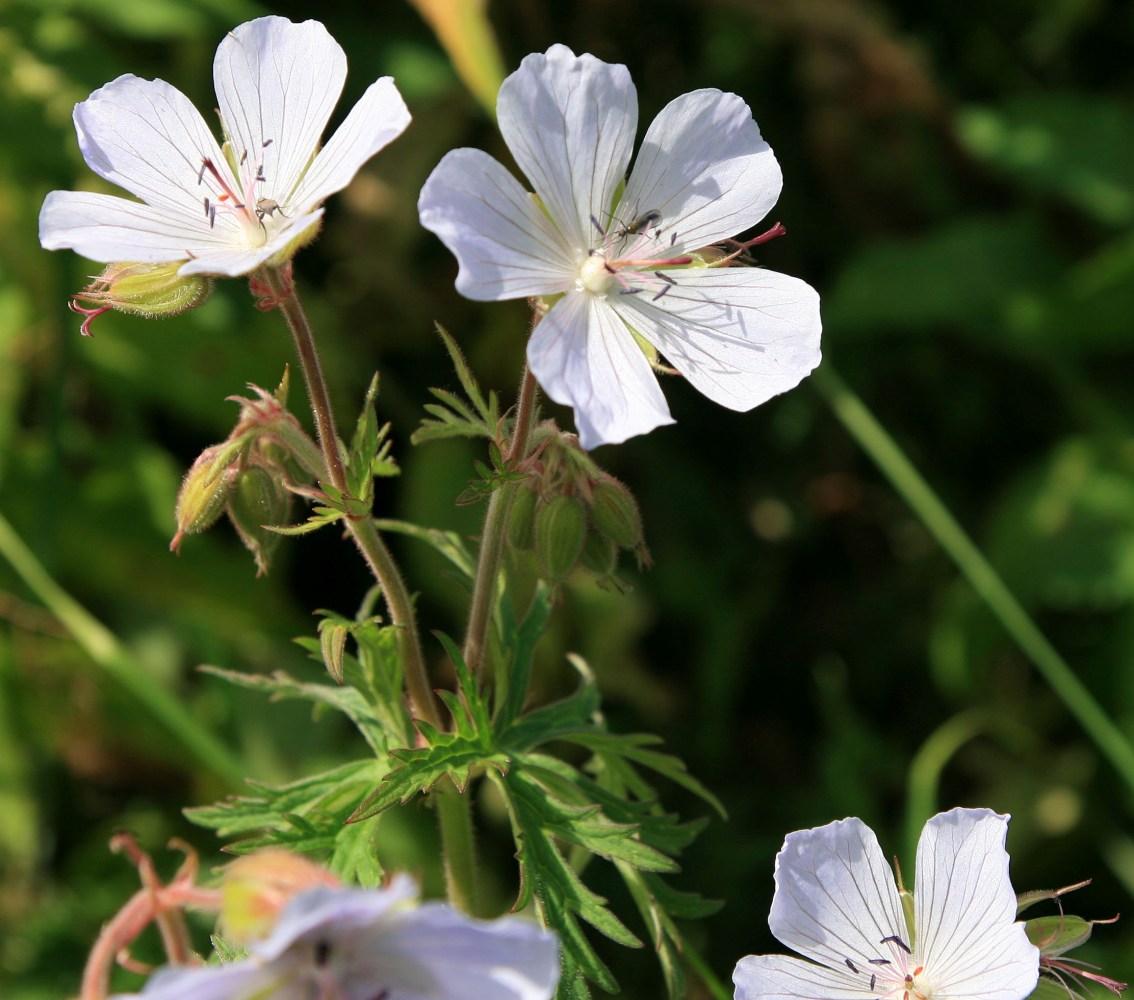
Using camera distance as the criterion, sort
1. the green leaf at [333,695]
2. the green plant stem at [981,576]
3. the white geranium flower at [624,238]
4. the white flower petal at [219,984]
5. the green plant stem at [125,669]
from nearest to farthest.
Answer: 1. the white flower petal at [219,984]
2. the white geranium flower at [624,238]
3. the green leaf at [333,695]
4. the green plant stem at [125,669]
5. the green plant stem at [981,576]

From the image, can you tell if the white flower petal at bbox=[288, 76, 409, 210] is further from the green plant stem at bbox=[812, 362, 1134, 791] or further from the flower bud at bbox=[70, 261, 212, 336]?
the green plant stem at bbox=[812, 362, 1134, 791]

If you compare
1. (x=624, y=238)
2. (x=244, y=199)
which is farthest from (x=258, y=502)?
(x=624, y=238)

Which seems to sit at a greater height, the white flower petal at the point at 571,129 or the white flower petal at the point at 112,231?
the white flower petal at the point at 112,231

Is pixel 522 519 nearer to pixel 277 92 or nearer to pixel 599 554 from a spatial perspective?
pixel 599 554

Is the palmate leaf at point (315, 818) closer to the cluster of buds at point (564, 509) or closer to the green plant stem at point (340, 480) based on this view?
the green plant stem at point (340, 480)

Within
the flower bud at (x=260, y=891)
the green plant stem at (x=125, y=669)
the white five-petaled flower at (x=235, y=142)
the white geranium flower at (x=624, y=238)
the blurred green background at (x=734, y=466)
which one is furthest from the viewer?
the blurred green background at (x=734, y=466)

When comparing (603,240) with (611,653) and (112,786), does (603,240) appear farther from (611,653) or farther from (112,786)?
(112,786)

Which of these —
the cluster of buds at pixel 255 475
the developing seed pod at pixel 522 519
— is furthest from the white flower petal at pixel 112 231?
the developing seed pod at pixel 522 519

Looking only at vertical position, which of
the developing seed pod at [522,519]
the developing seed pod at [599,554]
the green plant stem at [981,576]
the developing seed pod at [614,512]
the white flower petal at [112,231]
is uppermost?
the white flower petal at [112,231]
